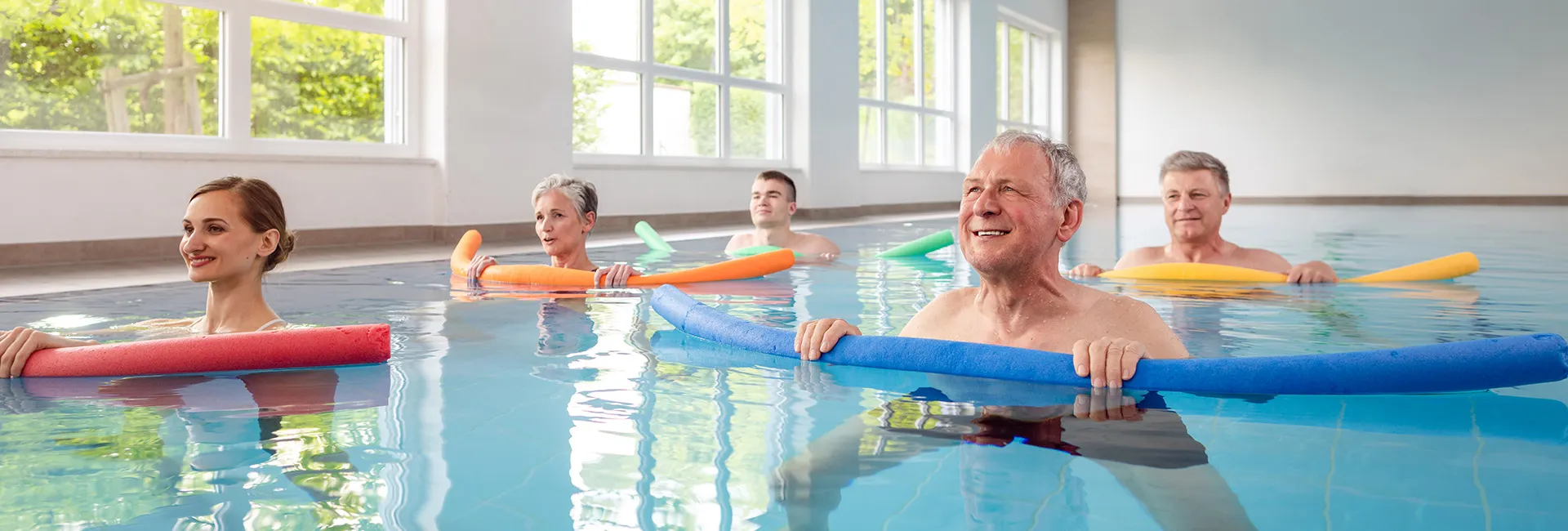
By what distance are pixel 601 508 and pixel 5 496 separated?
1029mm

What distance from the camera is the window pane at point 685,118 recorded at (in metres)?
13.0

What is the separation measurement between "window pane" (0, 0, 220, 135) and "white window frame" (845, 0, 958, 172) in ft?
31.1

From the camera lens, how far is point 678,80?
13.1 metres

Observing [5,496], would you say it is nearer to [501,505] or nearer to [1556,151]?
[501,505]

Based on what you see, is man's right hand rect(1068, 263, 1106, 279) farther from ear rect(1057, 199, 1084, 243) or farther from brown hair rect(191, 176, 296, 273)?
brown hair rect(191, 176, 296, 273)

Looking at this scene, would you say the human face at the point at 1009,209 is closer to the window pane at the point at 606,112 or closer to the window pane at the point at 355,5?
the window pane at the point at 355,5

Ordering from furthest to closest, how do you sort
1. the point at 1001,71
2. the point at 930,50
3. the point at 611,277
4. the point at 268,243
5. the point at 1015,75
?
the point at 1015,75, the point at 1001,71, the point at 930,50, the point at 611,277, the point at 268,243

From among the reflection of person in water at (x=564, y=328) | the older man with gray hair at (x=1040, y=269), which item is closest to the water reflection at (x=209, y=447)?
the reflection of person in water at (x=564, y=328)

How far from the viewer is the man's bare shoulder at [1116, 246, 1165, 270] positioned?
21.5 ft

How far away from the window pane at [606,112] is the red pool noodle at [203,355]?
8095 millimetres

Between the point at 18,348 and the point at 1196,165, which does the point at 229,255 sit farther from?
the point at 1196,165

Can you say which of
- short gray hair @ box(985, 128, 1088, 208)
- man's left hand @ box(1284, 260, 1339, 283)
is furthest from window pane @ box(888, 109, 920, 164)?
short gray hair @ box(985, 128, 1088, 208)

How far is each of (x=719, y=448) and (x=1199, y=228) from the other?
4194 mm

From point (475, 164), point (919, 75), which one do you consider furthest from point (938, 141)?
point (475, 164)
